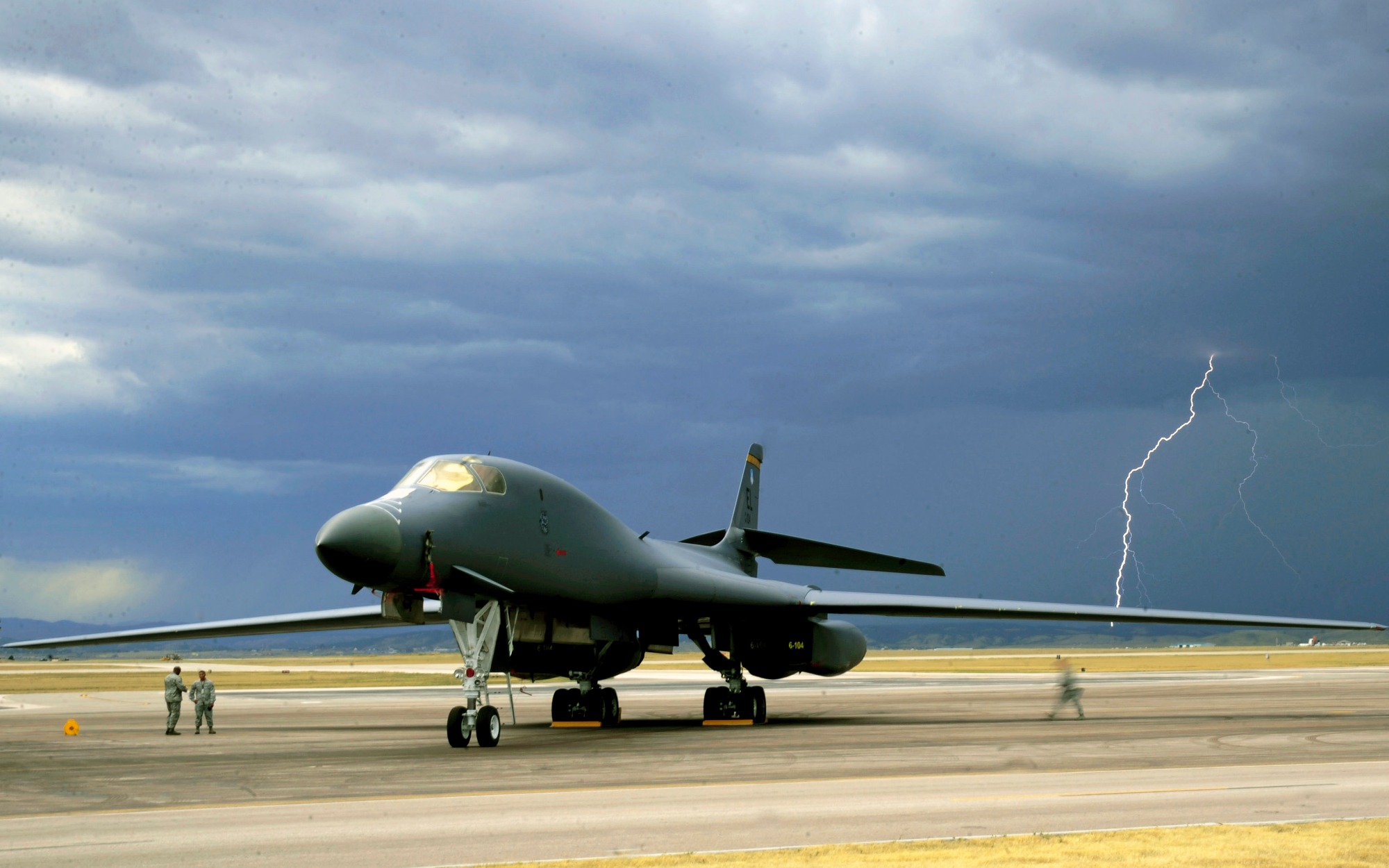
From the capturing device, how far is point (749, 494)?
3069 centimetres

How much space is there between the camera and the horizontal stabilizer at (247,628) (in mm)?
24188

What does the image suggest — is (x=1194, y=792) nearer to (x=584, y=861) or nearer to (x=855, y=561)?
(x=584, y=861)

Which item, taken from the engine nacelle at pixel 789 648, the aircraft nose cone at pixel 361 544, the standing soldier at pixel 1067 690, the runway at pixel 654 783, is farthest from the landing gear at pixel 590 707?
the standing soldier at pixel 1067 690

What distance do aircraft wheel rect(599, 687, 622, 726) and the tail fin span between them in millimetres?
7584

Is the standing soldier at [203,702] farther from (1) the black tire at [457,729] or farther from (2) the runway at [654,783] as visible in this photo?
(1) the black tire at [457,729]

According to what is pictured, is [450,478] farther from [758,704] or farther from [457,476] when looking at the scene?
[758,704]

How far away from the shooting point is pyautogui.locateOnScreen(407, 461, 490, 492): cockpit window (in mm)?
17328

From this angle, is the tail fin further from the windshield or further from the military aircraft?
the windshield

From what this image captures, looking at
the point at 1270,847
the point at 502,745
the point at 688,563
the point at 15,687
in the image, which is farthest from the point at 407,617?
the point at 15,687

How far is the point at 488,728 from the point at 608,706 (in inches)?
249

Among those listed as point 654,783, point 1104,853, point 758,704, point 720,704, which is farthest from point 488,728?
point 1104,853

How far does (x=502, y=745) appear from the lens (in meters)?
17.9

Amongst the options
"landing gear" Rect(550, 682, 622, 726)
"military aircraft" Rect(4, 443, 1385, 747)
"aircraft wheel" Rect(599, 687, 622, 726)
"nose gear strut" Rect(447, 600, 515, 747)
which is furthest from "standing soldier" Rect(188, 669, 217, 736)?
"nose gear strut" Rect(447, 600, 515, 747)

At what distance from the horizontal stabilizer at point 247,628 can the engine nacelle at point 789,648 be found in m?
7.43
